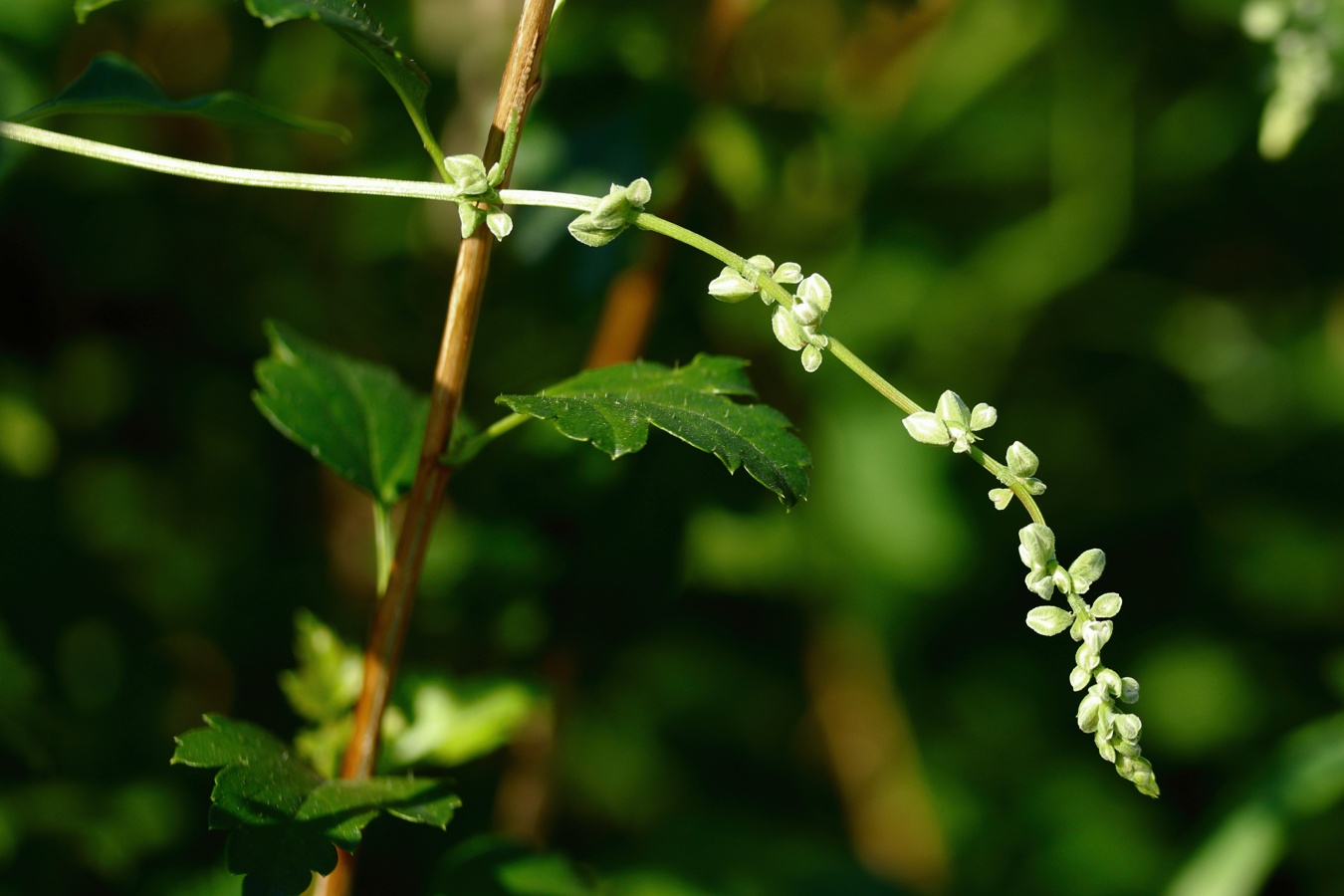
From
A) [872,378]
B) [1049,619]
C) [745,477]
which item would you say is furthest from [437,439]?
[745,477]

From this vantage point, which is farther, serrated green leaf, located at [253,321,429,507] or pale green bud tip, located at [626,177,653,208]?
serrated green leaf, located at [253,321,429,507]

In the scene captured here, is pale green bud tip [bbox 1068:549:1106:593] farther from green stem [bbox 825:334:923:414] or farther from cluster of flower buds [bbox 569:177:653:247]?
cluster of flower buds [bbox 569:177:653:247]

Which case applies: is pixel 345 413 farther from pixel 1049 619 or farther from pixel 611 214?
pixel 1049 619

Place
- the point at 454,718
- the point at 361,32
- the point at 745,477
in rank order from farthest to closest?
the point at 745,477 < the point at 454,718 < the point at 361,32

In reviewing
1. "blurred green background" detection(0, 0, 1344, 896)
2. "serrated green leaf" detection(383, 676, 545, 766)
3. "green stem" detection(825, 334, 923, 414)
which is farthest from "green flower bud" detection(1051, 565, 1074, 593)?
"blurred green background" detection(0, 0, 1344, 896)

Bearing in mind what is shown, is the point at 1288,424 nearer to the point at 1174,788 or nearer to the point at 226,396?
the point at 1174,788

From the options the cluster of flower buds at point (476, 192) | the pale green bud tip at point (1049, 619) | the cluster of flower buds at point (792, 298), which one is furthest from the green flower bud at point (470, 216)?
the pale green bud tip at point (1049, 619)
